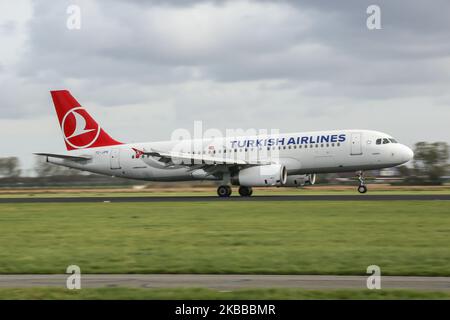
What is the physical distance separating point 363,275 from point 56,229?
15.2 m

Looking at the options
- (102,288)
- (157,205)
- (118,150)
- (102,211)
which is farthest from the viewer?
(118,150)

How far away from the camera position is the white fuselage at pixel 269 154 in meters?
47.4

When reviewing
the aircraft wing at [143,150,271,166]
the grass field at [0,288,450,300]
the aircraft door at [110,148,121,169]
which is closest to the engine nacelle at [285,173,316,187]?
the aircraft wing at [143,150,271,166]

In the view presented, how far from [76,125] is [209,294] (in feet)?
149

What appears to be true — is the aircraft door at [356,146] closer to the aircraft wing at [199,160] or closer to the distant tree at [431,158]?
the aircraft wing at [199,160]

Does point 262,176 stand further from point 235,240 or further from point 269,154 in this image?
point 235,240

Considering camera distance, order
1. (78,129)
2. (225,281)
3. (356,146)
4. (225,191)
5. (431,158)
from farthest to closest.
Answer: (431,158) < (78,129) < (225,191) < (356,146) < (225,281)

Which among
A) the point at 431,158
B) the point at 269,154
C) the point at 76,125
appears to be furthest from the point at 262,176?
the point at 431,158

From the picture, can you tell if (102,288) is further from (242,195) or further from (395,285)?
(242,195)

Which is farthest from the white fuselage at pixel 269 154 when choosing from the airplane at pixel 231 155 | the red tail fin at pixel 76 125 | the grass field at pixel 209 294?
the grass field at pixel 209 294

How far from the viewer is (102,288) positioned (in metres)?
14.0

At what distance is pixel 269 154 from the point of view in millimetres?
49500
